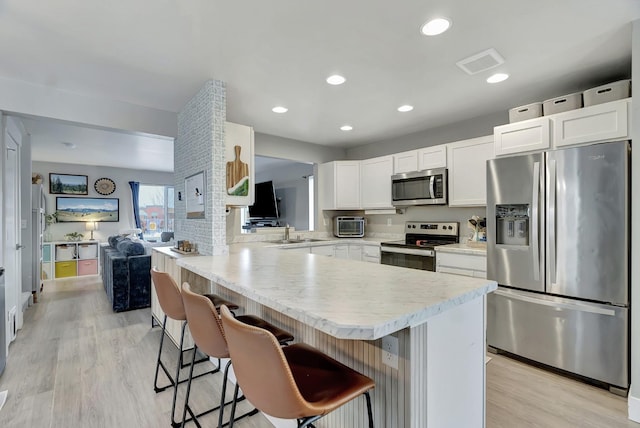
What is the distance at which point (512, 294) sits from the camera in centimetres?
269

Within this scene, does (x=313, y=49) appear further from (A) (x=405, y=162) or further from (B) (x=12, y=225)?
(B) (x=12, y=225)

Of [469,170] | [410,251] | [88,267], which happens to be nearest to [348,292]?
[410,251]

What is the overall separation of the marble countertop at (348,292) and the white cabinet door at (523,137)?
186 centimetres

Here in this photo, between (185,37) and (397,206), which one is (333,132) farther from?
(185,37)

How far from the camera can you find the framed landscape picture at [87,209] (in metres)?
6.87

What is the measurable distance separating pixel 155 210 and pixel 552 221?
8.61 m

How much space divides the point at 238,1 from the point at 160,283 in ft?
5.90

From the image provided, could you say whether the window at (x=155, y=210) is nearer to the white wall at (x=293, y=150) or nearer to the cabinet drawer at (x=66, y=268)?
the cabinet drawer at (x=66, y=268)

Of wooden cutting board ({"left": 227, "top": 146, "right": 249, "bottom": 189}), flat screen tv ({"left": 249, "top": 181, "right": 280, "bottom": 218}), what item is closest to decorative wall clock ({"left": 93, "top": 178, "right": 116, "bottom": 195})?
flat screen tv ({"left": 249, "top": 181, "right": 280, "bottom": 218})

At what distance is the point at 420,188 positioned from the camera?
402cm

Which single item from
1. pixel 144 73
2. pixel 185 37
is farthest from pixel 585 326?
pixel 144 73

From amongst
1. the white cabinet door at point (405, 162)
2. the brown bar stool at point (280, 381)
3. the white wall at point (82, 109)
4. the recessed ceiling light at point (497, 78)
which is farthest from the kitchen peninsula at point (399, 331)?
the white cabinet door at point (405, 162)

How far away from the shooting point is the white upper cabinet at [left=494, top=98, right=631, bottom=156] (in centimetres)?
224

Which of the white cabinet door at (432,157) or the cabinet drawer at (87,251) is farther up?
the white cabinet door at (432,157)
